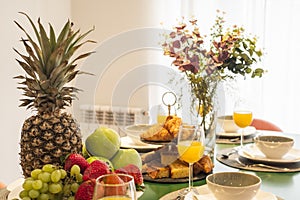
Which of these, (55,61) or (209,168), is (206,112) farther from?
(55,61)

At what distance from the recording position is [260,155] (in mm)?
1782

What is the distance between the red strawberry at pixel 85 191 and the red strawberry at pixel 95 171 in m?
0.05

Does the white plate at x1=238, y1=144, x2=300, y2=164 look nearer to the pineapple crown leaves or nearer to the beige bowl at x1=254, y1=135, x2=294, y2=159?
the beige bowl at x1=254, y1=135, x2=294, y2=159

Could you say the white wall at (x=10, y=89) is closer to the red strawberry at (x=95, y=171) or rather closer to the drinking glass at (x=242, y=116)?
the drinking glass at (x=242, y=116)

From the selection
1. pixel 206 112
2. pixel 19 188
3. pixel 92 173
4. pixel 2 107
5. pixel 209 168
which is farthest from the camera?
pixel 2 107

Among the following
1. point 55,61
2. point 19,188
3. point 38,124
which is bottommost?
point 19,188

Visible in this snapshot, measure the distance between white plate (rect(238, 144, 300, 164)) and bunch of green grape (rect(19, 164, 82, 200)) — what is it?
81 cm

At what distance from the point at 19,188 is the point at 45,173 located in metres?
0.22

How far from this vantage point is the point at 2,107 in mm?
3184

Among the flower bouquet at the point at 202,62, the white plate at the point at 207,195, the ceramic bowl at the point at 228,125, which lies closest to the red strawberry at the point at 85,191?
the white plate at the point at 207,195

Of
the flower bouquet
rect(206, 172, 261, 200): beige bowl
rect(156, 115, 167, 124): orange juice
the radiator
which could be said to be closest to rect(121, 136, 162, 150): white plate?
rect(156, 115, 167, 124): orange juice

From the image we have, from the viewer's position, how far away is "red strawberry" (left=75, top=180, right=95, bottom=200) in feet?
3.64

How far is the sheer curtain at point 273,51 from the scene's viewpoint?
11.2ft

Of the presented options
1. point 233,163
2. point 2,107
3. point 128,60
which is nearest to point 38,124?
point 233,163
